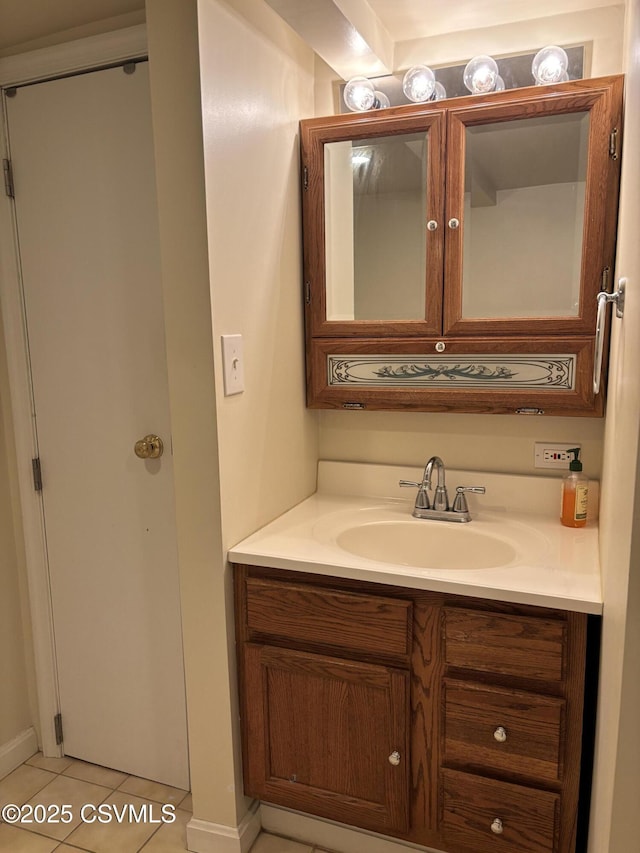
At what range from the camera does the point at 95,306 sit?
1.84m

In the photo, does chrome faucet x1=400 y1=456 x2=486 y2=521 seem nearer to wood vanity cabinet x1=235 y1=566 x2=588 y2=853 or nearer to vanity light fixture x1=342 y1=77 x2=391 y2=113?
wood vanity cabinet x1=235 y1=566 x2=588 y2=853

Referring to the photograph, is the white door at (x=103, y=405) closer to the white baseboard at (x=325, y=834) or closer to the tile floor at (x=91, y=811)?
the tile floor at (x=91, y=811)

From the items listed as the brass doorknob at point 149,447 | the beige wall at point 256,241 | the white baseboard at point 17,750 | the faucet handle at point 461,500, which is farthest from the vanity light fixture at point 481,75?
the white baseboard at point 17,750

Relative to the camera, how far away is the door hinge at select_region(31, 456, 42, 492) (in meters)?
2.00

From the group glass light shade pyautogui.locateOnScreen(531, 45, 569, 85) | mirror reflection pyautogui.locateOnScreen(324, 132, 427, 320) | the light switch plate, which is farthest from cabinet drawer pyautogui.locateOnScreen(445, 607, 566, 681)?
glass light shade pyautogui.locateOnScreen(531, 45, 569, 85)

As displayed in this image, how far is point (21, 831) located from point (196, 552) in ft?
3.37

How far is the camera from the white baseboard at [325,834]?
1633mm

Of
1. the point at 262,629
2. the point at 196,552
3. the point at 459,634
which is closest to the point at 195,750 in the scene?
the point at 262,629

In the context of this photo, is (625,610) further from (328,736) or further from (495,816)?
(328,736)

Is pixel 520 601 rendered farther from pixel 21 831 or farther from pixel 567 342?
pixel 21 831

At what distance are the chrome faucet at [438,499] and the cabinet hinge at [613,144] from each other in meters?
0.87

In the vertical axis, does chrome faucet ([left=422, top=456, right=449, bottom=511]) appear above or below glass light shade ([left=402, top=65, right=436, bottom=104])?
below

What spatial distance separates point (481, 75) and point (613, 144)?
39 cm

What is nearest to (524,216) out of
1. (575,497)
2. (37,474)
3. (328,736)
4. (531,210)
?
(531,210)
